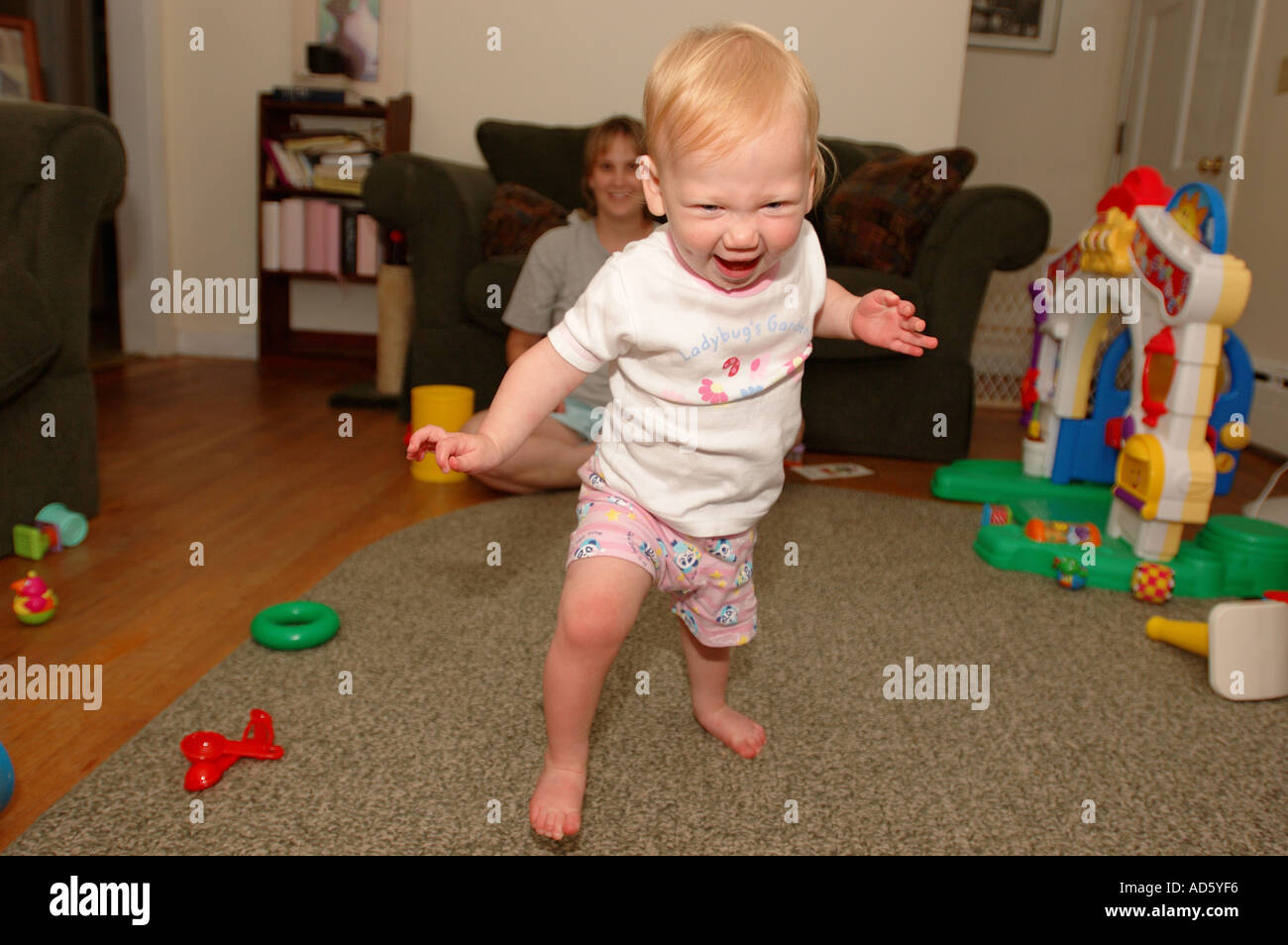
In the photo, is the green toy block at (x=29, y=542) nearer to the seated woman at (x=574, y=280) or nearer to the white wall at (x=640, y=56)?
the seated woman at (x=574, y=280)

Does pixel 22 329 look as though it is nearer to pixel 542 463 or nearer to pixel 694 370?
pixel 542 463

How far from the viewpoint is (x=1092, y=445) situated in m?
2.05

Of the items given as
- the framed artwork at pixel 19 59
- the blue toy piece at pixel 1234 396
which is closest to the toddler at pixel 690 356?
the blue toy piece at pixel 1234 396

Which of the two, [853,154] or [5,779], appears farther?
[853,154]

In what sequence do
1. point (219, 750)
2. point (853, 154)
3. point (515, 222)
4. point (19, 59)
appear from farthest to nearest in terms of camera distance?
1. point (19, 59)
2. point (853, 154)
3. point (515, 222)
4. point (219, 750)

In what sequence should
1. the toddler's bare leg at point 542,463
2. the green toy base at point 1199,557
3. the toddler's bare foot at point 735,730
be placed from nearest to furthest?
the toddler's bare foot at point 735,730, the green toy base at point 1199,557, the toddler's bare leg at point 542,463

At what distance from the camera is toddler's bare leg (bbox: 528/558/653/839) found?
0.91 meters

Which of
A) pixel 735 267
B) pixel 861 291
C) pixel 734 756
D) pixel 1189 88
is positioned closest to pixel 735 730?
pixel 734 756

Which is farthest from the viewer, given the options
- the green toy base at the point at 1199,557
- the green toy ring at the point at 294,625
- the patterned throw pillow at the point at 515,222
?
the patterned throw pillow at the point at 515,222

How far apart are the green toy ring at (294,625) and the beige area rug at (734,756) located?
0.02m

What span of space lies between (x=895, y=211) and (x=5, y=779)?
2.22 m

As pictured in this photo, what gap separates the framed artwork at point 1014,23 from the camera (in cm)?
392

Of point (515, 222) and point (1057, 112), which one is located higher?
point (1057, 112)

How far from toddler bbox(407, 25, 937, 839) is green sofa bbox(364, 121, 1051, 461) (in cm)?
149
